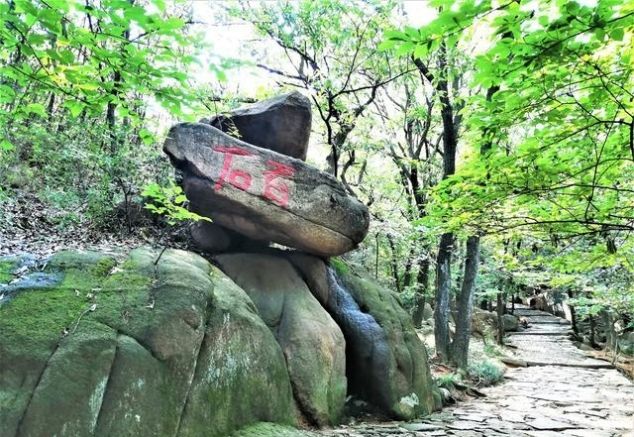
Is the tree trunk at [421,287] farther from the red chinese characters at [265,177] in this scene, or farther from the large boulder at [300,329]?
the red chinese characters at [265,177]

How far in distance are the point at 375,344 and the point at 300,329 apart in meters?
1.83

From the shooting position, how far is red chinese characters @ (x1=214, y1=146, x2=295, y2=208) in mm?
7504

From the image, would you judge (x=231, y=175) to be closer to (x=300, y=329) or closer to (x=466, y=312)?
(x=300, y=329)

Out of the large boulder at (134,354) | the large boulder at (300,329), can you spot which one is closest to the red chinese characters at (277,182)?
the large boulder at (300,329)

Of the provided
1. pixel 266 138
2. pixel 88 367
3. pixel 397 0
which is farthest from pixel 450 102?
pixel 88 367

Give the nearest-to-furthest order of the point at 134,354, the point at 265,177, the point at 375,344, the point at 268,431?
1. the point at 134,354
2. the point at 268,431
3. the point at 265,177
4. the point at 375,344

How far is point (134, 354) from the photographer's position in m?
4.56

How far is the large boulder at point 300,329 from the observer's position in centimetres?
666

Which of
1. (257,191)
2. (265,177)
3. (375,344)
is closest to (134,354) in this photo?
(257,191)

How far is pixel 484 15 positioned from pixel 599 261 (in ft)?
19.0

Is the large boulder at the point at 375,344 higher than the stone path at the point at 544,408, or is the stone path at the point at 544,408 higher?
the large boulder at the point at 375,344

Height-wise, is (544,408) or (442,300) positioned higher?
(442,300)

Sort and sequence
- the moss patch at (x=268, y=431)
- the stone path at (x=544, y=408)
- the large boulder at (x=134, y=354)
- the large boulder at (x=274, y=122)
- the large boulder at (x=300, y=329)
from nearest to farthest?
the large boulder at (x=134, y=354), the moss patch at (x=268, y=431), the large boulder at (x=300, y=329), the stone path at (x=544, y=408), the large boulder at (x=274, y=122)

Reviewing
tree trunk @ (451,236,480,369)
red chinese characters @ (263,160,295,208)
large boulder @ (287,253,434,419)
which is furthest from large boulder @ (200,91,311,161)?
tree trunk @ (451,236,480,369)
